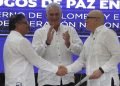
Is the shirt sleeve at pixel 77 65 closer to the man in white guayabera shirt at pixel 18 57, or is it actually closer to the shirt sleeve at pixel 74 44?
the shirt sleeve at pixel 74 44

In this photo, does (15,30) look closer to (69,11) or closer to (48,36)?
(48,36)

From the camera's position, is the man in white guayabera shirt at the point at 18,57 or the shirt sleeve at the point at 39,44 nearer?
the man in white guayabera shirt at the point at 18,57

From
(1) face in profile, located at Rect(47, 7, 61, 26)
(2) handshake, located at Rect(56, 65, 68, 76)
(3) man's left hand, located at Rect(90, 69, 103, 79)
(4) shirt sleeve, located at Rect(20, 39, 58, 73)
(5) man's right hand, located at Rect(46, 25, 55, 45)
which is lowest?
(2) handshake, located at Rect(56, 65, 68, 76)

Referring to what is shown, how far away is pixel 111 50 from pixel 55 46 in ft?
2.09

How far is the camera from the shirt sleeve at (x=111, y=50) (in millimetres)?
3463

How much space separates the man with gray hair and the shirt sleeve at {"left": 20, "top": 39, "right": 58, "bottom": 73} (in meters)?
0.15

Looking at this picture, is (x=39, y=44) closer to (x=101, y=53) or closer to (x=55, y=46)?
(x=55, y=46)

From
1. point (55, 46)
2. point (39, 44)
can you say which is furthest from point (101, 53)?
point (39, 44)

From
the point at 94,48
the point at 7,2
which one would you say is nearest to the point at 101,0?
the point at 7,2

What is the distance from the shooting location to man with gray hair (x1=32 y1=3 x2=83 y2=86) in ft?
12.6

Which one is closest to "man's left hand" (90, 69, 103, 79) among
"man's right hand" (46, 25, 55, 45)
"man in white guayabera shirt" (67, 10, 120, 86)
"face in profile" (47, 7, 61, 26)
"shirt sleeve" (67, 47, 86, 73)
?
"man in white guayabera shirt" (67, 10, 120, 86)

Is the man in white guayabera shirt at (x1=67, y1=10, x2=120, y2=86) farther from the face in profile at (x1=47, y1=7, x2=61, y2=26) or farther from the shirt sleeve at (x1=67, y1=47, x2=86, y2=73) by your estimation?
the face in profile at (x1=47, y1=7, x2=61, y2=26)

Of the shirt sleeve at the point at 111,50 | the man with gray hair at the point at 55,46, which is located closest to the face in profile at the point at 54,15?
the man with gray hair at the point at 55,46

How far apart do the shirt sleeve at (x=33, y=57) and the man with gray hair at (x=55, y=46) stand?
0.51 ft
